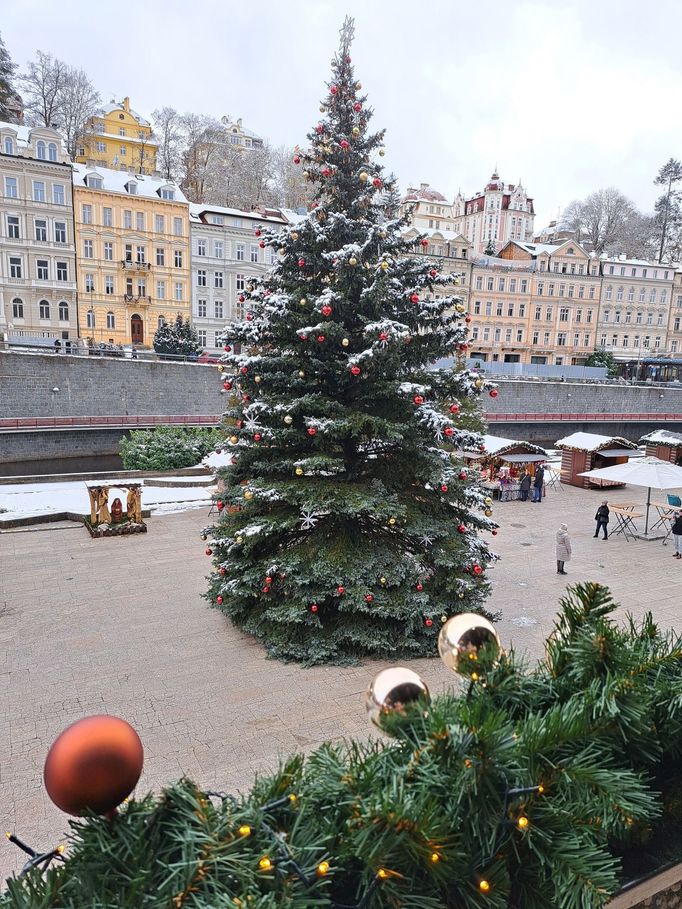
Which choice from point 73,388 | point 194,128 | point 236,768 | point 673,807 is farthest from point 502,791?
point 194,128

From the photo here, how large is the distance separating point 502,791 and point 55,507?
18890 millimetres

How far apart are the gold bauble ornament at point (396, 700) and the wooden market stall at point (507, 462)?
64.9 ft

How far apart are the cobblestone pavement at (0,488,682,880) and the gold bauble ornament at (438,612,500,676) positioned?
4.40 m

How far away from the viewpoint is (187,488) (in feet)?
73.4

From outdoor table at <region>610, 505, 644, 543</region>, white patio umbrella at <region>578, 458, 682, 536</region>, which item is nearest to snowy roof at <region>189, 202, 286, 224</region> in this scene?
outdoor table at <region>610, 505, 644, 543</region>

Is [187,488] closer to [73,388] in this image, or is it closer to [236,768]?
[73,388]

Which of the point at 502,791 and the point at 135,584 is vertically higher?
the point at 502,791

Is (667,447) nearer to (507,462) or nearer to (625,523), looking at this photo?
(507,462)

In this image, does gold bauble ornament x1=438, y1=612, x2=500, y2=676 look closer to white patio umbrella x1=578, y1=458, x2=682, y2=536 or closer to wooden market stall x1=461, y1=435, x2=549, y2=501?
white patio umbrella x1=578, y1=458, x2=682, y2=536

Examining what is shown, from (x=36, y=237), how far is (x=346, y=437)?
41.9m

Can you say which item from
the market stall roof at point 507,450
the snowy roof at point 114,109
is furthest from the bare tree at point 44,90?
the market stall roof at point 507,450

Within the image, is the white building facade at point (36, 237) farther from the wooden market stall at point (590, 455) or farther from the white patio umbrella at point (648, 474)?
the white patio umbrella at point (648, 474)

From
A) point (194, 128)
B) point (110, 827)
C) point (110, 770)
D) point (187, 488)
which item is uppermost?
point (194, 128)

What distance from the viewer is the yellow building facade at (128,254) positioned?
4481 centimetres
